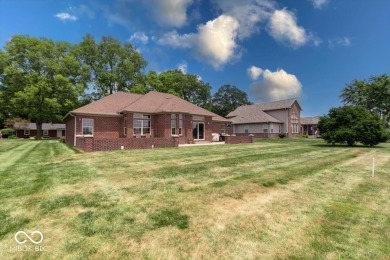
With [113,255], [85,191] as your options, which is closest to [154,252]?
[113,255]

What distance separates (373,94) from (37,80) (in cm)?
6282

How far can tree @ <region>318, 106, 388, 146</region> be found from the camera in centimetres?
2184

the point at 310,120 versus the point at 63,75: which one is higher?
the point at 63,75

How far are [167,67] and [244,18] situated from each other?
1235 inches

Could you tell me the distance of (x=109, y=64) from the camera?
4353 cm

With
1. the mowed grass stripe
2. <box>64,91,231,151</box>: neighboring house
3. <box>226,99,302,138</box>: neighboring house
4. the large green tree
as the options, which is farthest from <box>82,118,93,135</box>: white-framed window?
<box>226,99,302,138</box>: neighboring house

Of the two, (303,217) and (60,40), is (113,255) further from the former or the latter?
(60,40)

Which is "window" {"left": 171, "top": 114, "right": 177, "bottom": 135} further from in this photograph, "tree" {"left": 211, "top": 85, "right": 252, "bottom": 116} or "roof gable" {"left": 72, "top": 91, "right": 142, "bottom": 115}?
"tree" {"left": 211, "top": 85, "right": 252, "bottom": 116}

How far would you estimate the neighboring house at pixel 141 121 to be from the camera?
19.5 metres

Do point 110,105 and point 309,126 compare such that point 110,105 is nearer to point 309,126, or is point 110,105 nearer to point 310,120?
point 310,120

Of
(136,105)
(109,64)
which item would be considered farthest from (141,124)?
(109,64)

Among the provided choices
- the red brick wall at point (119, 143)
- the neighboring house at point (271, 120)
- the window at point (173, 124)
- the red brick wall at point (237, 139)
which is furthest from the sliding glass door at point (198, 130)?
the neighboring house at point (271, 120)

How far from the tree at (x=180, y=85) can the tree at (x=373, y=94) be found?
110 feet

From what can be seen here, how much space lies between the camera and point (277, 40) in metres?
27.8
